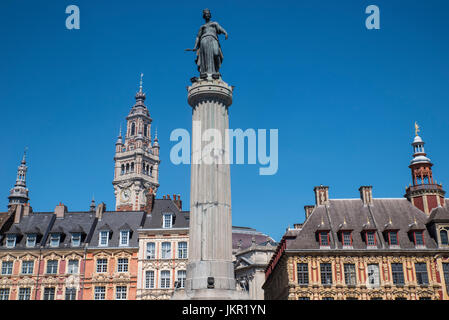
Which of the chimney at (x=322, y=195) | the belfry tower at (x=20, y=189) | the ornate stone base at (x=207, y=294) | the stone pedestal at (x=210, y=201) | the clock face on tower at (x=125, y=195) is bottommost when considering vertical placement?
the ornate stone base at (x=207, y=294)

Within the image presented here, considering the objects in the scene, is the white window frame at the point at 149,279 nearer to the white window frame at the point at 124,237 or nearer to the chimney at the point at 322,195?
the white window frame at the point at 124,237

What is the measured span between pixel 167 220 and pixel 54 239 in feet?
35.4

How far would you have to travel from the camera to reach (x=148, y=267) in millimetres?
43219

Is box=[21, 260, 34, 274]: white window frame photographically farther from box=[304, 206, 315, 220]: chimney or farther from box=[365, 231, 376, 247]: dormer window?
box=[365, 231, 376, 247]: dormer window

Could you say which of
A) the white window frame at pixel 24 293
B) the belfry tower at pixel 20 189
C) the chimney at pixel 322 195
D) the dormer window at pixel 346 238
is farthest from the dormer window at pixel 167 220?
the belfry tower at pixel 20 189

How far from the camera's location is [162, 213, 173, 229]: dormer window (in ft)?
148

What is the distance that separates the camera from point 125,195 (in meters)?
109

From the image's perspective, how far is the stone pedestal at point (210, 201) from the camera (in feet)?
55.1

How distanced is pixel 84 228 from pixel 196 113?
31.5 meters

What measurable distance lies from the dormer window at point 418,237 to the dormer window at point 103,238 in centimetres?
2718

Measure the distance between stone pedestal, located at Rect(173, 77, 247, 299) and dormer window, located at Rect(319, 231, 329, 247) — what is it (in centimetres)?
2266

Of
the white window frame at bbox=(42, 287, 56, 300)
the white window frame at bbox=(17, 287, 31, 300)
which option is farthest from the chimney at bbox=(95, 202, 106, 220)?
the white window frame at bbox=(17, 287, 31, 300)

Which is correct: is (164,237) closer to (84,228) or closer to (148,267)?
(148,267)
